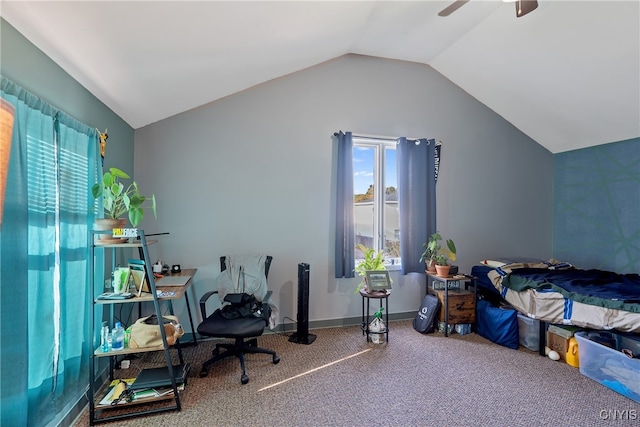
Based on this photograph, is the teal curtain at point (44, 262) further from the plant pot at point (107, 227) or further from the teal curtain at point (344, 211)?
the teal curtain at point (344, 211)

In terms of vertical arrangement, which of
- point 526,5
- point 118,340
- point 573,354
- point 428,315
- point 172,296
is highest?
point 526,5

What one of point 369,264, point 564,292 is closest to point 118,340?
point 369,264

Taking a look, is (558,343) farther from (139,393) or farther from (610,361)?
(139,393)

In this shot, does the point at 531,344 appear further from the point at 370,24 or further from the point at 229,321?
the point at 370,24

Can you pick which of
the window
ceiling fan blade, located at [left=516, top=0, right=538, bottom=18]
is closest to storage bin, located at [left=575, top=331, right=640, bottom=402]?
the window

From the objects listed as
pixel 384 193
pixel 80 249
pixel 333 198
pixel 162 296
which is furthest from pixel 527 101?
pixel 80 249

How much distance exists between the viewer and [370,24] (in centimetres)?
305

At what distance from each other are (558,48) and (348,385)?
3.62 metres

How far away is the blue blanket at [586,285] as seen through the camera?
8.57 feet

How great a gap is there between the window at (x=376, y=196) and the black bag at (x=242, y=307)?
4.89ft

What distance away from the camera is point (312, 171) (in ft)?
12.0

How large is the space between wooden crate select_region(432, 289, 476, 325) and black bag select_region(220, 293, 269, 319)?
2073mm

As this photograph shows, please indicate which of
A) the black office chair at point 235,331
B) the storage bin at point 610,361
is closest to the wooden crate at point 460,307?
the storage bin at point 610,361

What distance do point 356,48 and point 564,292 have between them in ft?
10.7
